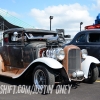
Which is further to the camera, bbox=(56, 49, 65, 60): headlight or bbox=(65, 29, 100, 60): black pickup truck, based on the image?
bbox=(65, 29, 100, 60): black pickup truck

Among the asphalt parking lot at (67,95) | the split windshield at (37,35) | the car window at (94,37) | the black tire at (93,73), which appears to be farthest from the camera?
the car window at (94,37)

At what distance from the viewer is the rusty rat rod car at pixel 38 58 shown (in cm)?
545

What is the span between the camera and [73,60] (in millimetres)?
5793

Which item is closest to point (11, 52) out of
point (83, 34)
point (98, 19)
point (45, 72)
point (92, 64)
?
point (45, 72)

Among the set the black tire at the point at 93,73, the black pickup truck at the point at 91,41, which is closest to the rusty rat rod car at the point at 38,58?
the black tire at the point at 93,73

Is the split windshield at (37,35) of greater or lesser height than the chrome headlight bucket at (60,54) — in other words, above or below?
above

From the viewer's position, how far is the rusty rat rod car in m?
5.45

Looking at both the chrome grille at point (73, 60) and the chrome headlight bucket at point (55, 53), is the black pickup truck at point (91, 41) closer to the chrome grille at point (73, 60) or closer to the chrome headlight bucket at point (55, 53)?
the chrome grille at point (73, 60)

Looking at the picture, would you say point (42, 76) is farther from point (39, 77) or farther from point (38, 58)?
point (38, 58)

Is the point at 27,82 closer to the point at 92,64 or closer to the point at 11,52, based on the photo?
the point at 11,52

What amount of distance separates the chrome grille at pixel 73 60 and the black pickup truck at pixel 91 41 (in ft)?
7.35

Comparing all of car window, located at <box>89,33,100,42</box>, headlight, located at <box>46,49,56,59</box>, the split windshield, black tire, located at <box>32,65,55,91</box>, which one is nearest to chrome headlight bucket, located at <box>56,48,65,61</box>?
headlight, located at <box>46,49,56,59</box>

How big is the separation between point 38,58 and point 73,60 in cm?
96

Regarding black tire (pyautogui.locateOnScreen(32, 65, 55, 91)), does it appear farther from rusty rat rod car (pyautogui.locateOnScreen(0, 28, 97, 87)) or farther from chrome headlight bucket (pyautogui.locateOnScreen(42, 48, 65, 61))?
chrome headlight bucket (pyautogui.locateOnScreen(42, 48, 65, 61))
